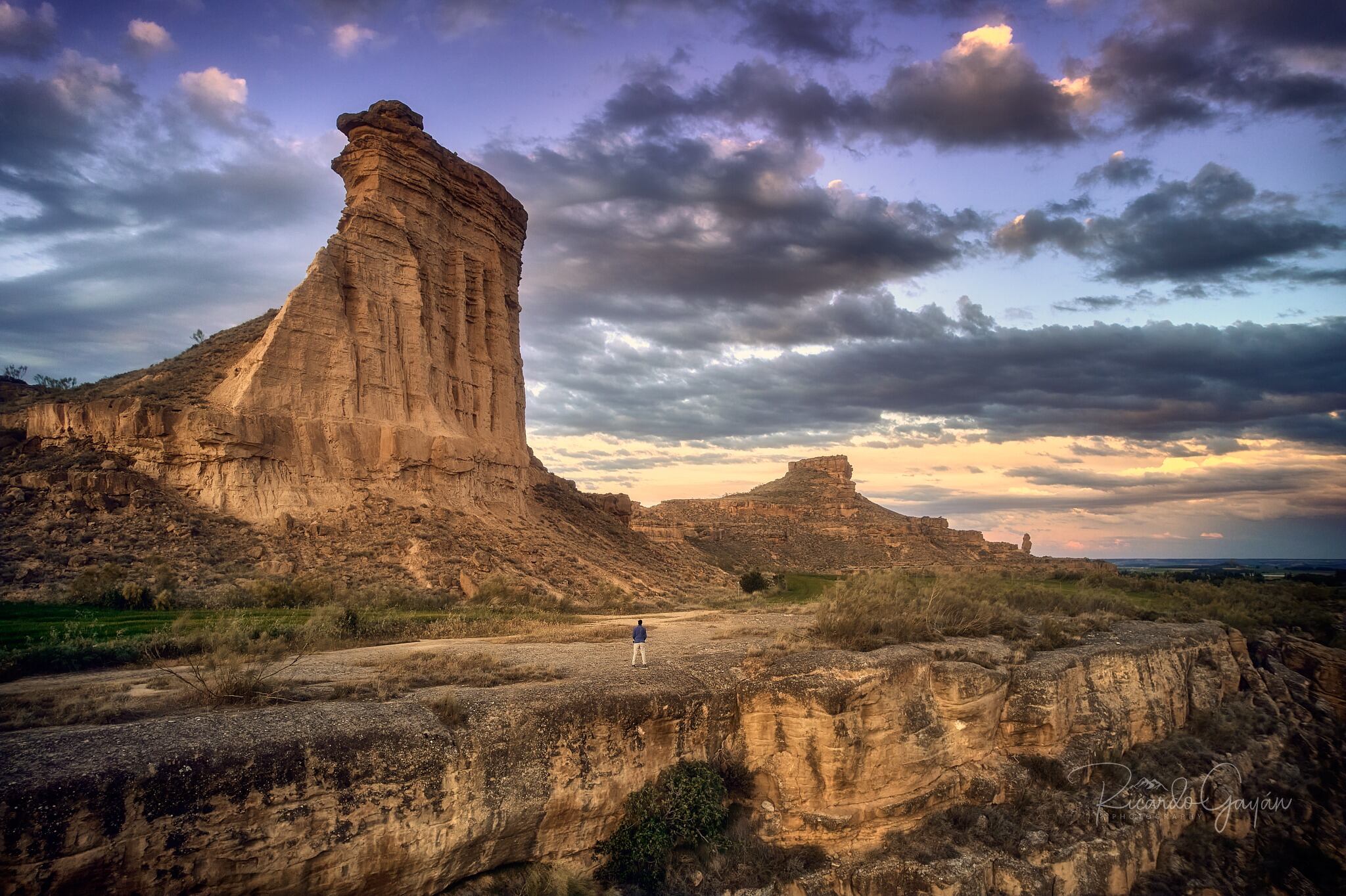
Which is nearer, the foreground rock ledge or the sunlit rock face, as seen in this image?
the foreground rock ledge

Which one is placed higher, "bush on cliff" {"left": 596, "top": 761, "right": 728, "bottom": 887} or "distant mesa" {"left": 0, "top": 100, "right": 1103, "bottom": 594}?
"distant mesa" {"left": 0, "top": 100, "right": 1103, "bottom": 594}

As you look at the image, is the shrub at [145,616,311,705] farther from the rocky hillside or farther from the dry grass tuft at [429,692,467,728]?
the rocky hillside

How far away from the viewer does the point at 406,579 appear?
2366 centimetres

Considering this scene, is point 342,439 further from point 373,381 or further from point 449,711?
point 449,711

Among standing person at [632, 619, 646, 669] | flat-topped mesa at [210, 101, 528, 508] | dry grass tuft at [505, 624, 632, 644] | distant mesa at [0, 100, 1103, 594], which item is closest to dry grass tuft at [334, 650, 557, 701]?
standing person at [632, 619, 646, 669]

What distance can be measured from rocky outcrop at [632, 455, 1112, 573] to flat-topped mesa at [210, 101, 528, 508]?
21676 millimetres

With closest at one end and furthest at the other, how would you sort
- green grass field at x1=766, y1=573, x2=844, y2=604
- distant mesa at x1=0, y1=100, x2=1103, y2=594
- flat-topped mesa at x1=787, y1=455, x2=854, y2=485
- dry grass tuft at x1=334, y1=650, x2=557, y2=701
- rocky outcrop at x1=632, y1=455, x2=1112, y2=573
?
dry grass tuft at x1=334, y1=650, x2=557, y2=701, distant mesa at x1=0, y1=100, x2=1103, y2=594, green grass field at x1=766, y1=573, x2=844, y2=604, rocky outcrop at x1=632, y1=455, x2=1112, y2=573, flat-topped mesa at x1=787, y1=455, x2=854, y2=485

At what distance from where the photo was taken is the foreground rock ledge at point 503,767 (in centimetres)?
595

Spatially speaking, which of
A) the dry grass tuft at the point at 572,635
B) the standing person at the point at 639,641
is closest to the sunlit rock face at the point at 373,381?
the dry grass tuft at the point at 572,635

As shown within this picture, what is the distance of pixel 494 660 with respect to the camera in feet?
38.5

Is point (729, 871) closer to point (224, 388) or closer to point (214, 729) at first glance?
point (214, 729)

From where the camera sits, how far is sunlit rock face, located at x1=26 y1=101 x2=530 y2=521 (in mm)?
24625

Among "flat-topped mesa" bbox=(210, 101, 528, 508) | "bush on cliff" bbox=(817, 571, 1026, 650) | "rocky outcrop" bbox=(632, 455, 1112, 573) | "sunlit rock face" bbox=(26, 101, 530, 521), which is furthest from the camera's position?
"rocky outcrop" bbox=(632, 455, 1112, 573)

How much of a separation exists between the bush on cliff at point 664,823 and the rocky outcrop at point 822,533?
136 ft
